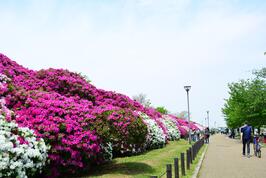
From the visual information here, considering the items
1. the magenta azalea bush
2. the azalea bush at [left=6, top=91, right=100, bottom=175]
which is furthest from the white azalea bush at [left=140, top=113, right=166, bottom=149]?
the azalea bush at [left=6, top=91, right=100, bottom=175]

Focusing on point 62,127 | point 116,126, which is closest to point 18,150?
point 62,127

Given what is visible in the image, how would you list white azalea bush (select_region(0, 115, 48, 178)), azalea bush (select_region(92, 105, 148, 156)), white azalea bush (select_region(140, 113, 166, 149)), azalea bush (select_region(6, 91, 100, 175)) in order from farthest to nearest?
white azalea bush (select_region(140, 113, 166, 149)) → azalea bush (select_region(92, 105, 148, 156)) → azalea bush (select_region(6, 91, 100, 175)) → white azalea bush (select_region(0, 115, 48, 178))

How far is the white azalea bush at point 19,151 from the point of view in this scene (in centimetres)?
700

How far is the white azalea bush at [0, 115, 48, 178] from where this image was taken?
7000 mm

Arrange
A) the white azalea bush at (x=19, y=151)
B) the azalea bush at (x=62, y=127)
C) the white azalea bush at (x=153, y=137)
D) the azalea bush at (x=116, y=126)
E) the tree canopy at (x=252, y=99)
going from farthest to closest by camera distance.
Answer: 1. the tree canopy at (x=252, y=99)
2. the white azalea bush at (x=153, y=137)
3. the azalea bush at (x=116, y=126)
4. the azalea bush at (x=62, y=127)
5. the white azalea bush at (x=19, y=151)

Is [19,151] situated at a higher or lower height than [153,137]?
lower

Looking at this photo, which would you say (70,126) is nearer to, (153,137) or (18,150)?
(18,150)

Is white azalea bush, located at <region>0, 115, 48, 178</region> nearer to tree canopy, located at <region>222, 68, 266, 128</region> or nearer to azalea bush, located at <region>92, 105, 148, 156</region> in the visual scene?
azalea bush, located at <region>92, 105, 148, 156</region>

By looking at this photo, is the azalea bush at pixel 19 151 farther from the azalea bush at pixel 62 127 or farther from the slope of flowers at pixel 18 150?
the azalea bush at pixel 62 127

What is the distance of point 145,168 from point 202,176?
1940 millimetres

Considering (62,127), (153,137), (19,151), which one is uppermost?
(62,127)

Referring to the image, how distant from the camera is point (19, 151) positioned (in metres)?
7.32

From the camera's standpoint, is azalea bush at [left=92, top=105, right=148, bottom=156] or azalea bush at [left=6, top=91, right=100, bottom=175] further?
azalea bush at [left=92, top=105, right=148, bottom=156]

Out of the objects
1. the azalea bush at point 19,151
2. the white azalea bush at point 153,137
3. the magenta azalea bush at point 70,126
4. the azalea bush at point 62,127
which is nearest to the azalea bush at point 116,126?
the magenta azalea bush at point 70,126
